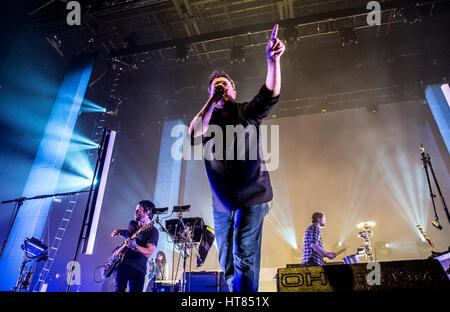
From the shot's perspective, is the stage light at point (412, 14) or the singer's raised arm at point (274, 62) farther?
the stage light at point (412, 14)

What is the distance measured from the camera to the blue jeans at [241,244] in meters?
1.43

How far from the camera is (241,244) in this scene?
1.48 m

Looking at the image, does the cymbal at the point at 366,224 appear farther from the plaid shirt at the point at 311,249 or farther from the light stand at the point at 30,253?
the light stand at the point at 30,253

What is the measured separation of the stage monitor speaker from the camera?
4484mm

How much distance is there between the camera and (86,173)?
7160 millimetres

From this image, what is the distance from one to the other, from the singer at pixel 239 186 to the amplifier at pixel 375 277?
34 cm

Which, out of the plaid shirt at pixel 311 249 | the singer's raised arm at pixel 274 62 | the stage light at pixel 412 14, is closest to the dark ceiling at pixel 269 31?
the stage light at pixel 412 14

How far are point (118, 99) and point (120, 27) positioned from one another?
233cm

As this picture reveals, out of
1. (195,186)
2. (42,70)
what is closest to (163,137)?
(195,186)

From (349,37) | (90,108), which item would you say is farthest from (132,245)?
(349,37)

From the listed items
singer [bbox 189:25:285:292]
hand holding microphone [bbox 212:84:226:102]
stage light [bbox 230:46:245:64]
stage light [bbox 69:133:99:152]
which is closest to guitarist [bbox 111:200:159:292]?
singer [bbox 189:25:285:292]

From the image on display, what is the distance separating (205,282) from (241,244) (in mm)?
3521

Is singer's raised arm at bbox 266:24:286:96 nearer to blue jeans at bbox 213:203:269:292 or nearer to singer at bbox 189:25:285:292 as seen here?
singer at bbox 189:25:285:292

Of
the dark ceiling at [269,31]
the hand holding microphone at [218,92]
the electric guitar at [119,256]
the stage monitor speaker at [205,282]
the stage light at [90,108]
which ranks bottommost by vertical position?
the stage monitor speaker at [205,282]
